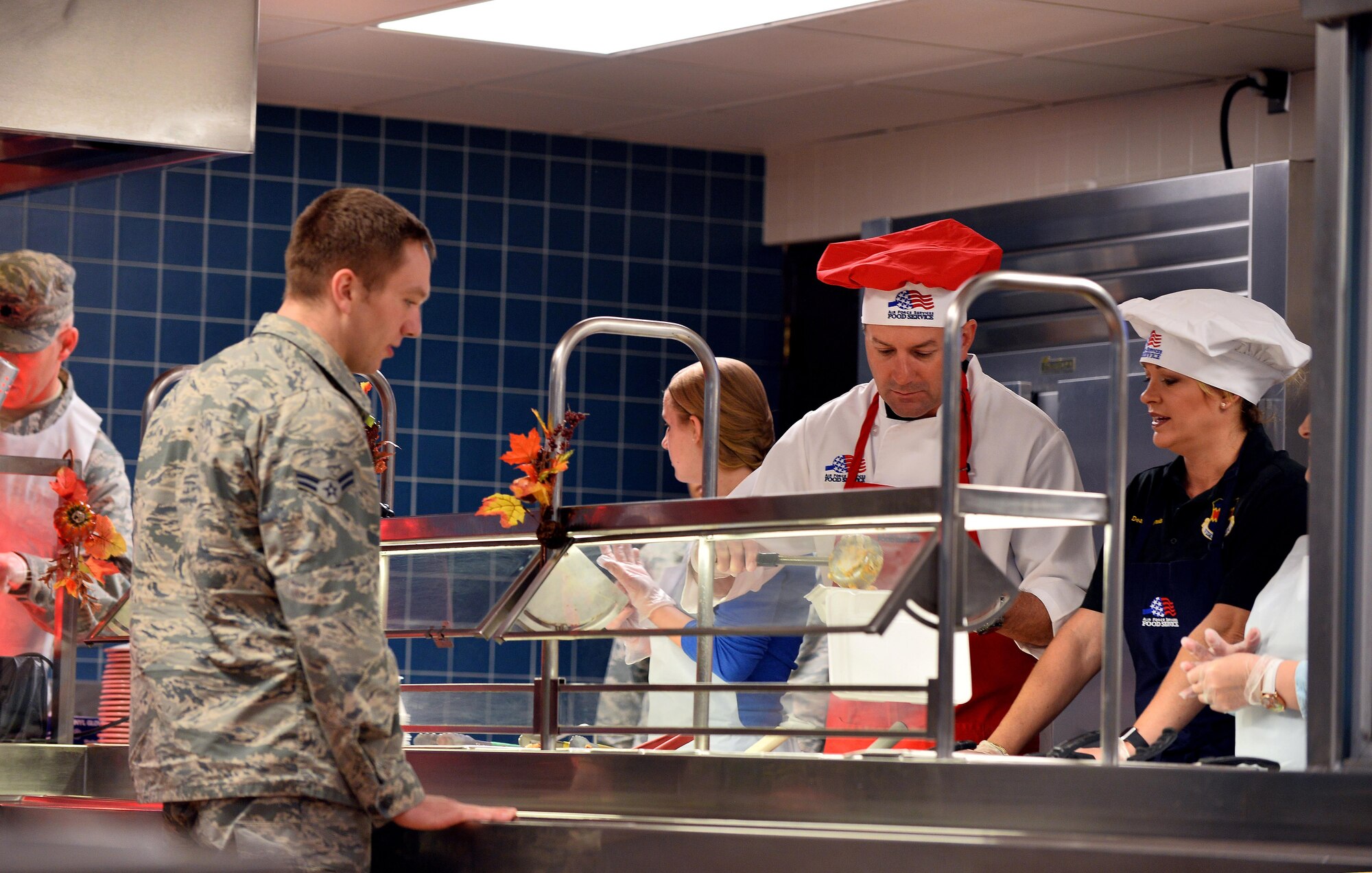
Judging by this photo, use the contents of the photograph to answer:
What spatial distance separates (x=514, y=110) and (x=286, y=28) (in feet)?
3.47

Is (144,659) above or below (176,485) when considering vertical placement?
below

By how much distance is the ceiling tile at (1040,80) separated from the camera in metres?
5.09

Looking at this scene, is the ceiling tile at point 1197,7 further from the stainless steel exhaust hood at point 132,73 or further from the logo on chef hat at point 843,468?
the stainless steel exhaust hood at point 132,73

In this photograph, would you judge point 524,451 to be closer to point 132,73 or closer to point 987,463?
point 987,463

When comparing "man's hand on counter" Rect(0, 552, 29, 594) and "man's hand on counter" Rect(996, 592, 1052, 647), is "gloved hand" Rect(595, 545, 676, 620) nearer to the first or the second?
"man's hand on counter" Rect(996, 592, 1052, 647)

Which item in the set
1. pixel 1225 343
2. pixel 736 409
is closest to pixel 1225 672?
pixel 1225 343

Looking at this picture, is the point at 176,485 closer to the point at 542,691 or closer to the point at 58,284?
the point at 542,691

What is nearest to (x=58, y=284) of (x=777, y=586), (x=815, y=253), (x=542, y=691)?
(x=542, y=691)

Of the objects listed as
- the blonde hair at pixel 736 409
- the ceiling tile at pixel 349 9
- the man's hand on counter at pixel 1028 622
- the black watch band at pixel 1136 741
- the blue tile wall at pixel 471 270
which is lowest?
the black watch band at pixel 1136 741

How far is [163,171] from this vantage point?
567 centimetres

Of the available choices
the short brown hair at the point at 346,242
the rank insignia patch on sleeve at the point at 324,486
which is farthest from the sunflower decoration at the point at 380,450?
the rank insignia patch on sleeve at the point at 324,486

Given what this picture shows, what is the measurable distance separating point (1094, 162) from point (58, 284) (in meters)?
3.02

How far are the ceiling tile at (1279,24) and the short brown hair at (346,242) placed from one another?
2.92m

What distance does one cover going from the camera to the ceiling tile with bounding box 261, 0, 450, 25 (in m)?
4.56
